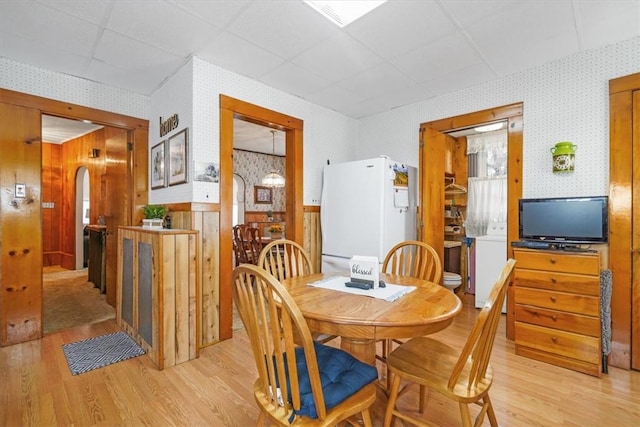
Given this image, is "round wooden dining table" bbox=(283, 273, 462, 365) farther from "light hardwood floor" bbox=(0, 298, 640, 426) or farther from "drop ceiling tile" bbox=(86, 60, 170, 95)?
"drop ceiling tile" bbox=(86, 60, 170, 95)

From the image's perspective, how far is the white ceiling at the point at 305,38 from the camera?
2.03 metres

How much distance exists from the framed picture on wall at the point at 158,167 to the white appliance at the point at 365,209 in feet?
5.78

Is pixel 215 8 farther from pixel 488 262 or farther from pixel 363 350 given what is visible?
pixel 488 262

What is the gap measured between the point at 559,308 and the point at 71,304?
511 cm

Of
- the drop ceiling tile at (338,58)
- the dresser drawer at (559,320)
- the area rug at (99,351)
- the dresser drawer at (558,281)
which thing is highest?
the drop ceiling tile at (338,58)

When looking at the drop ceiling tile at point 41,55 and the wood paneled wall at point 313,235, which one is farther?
the wood paneled wall at point 313,235

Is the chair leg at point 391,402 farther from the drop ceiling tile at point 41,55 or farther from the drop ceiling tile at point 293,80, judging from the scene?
the drop ceiling tile at point 41,55

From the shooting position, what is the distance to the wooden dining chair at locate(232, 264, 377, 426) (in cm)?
106

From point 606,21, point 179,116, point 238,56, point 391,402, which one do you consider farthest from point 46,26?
point 606,21

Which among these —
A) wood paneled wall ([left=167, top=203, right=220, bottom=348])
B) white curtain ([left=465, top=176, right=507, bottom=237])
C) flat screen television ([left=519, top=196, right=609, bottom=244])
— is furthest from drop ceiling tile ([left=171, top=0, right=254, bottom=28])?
white curtain ([left=465, top=176, right=507, bottom=237])

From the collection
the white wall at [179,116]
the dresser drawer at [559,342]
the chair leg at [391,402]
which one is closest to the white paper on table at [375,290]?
the chair leg at [391,402]

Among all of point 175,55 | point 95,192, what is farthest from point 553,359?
point 95,192

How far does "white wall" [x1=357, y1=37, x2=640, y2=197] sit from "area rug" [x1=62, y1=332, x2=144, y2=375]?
3.76 meters

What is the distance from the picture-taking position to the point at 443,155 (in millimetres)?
3600
